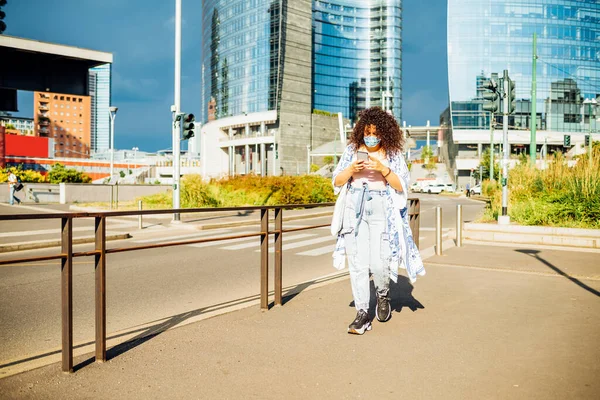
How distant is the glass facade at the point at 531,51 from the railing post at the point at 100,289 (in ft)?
322

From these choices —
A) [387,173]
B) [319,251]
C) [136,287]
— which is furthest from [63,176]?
[387,173]

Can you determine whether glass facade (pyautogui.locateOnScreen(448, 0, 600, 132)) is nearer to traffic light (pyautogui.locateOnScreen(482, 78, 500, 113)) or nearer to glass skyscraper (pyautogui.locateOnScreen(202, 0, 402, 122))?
glass skyscraper (pyautogui.locateOnScreen(202, 0, 402, 122))

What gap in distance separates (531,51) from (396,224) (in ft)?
346

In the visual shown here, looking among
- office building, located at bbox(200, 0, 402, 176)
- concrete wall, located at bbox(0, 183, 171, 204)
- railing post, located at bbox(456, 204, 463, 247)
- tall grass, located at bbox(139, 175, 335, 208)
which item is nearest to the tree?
concrete wall, located at bbox(0, 183, 171, 204)

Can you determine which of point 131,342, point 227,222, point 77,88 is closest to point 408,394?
point 131,342

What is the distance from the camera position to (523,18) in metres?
99.8

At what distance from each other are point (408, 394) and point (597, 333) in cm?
248

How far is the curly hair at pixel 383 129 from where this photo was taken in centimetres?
482

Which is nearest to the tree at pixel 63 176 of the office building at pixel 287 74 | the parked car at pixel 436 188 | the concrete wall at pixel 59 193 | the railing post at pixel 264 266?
the concrete wall at pixel 59 193

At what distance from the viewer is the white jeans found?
4.75 metres

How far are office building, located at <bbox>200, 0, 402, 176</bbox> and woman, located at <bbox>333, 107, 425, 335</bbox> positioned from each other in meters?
89.4

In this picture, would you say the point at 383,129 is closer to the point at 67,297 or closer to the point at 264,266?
the point at 264,266

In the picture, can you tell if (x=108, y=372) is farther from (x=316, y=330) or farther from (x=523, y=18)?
(x=523, y=18)

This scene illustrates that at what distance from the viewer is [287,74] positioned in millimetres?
101875
